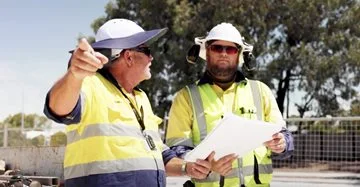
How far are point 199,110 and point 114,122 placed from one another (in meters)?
0.98

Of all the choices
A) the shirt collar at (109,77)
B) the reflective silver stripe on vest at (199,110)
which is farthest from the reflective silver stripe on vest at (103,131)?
the reflective silver stripe on vest at (199,110)

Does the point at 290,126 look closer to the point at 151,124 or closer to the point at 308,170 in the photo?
the point at 308,170

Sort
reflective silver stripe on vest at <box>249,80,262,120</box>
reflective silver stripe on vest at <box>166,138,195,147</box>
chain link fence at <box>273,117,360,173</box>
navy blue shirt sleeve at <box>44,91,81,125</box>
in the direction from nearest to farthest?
navy blue shirt sleeve at <box>44,91,81,125</box>, reflective silver stripe on vest at <box>166,138,195,147</box>, reflective silver stripe on vest at <box>249,80,262,120</box>, chain link fence at <box>273,117,360,173</box>

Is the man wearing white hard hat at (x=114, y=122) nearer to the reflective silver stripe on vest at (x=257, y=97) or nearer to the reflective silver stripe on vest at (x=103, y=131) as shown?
the reflective silver stripe on vest at (x=103, y=131)

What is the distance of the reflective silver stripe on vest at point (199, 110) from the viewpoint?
3.69 meters

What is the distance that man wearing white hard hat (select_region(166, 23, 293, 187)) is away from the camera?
3668 millimetres

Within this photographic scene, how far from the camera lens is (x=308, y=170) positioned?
43.1 feet

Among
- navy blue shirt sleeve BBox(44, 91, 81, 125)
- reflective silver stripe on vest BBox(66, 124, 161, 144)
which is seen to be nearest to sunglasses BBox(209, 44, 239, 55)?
reflective silver stripe on vest BBox(66, 124, 161, 144)

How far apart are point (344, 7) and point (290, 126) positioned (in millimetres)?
15368

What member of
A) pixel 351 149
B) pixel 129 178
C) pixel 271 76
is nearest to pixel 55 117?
pixel 129 178

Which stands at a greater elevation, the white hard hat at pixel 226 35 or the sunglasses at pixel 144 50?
the white hard hat at pixel 226 35

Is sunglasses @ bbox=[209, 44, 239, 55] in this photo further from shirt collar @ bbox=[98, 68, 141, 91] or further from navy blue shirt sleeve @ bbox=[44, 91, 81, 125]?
navy blue shirt sleeve @ bbox=[44, 91, 81, 125]

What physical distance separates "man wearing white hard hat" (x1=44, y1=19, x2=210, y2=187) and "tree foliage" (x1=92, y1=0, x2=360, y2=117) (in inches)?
865

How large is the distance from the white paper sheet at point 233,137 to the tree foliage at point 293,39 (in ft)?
71.8
